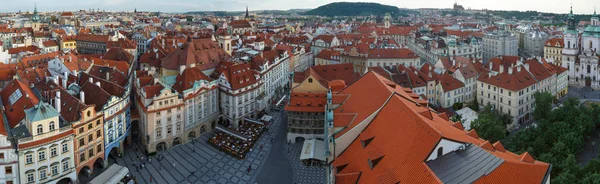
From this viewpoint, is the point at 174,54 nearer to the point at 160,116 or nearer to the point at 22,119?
the point at 160,116

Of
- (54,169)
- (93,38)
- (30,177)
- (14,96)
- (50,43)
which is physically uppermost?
(93,38)

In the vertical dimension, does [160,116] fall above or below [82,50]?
below

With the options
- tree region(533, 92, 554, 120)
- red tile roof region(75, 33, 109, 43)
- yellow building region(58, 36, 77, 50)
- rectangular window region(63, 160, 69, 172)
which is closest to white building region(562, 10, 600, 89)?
tree region(533, 92, 554, 120)

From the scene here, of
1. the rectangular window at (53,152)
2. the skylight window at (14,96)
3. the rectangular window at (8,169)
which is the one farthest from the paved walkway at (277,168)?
the skylight window at (14,96)

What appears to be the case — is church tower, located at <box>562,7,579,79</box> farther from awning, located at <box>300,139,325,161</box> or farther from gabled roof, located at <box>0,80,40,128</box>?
gabled roof, located at <box>0,80,40,128</box>

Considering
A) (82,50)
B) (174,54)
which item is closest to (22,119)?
(174,54)

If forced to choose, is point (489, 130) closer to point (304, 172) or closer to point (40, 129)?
point (304, 172)

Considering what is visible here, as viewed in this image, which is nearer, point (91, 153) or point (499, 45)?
point (91, 153)

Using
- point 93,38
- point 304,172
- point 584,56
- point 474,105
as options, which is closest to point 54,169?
point 304,172
